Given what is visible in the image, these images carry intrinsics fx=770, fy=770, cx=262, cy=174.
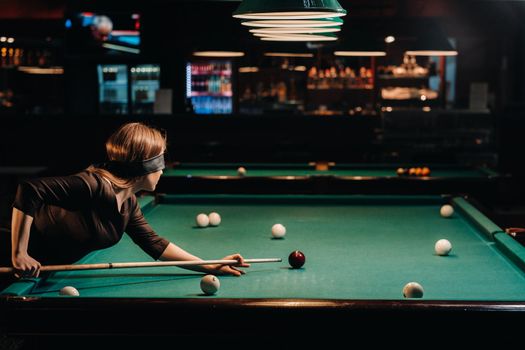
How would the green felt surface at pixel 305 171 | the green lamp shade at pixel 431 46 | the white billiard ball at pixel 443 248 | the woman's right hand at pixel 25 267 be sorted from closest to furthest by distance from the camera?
the woman's right hand at pixel 25 267 < the white billiard ball at pixel 443 248 < the green felt surface at pixel 305 171 < the green lamp shade at pixel 431 46

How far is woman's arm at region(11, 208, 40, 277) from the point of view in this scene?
257 centimetres

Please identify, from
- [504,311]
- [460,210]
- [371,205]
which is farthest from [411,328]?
[371,205]

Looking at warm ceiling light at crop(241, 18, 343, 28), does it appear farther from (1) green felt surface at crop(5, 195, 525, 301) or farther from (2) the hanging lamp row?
(1) green felt surface at crop(5, 195, 525, 301)

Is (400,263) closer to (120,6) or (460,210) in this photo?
(460,210)

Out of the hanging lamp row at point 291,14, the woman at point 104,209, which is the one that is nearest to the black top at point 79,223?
the woman at point 104,209

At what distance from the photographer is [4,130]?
10.3 metres

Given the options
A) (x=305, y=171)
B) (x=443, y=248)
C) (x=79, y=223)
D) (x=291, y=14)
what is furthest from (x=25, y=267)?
(x=305, y=171)

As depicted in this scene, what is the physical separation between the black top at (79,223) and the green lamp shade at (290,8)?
92cm

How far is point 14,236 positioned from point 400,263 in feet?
4.83

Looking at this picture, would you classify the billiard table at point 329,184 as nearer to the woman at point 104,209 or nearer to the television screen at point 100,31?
the woman at point 104,209

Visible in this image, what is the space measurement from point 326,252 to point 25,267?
4.20 feet

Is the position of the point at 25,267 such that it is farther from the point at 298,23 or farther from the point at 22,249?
the point at 298,23

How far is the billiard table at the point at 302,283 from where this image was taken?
2.22 metres

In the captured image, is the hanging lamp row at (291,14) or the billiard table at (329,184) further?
the billiard table at (329,184)
